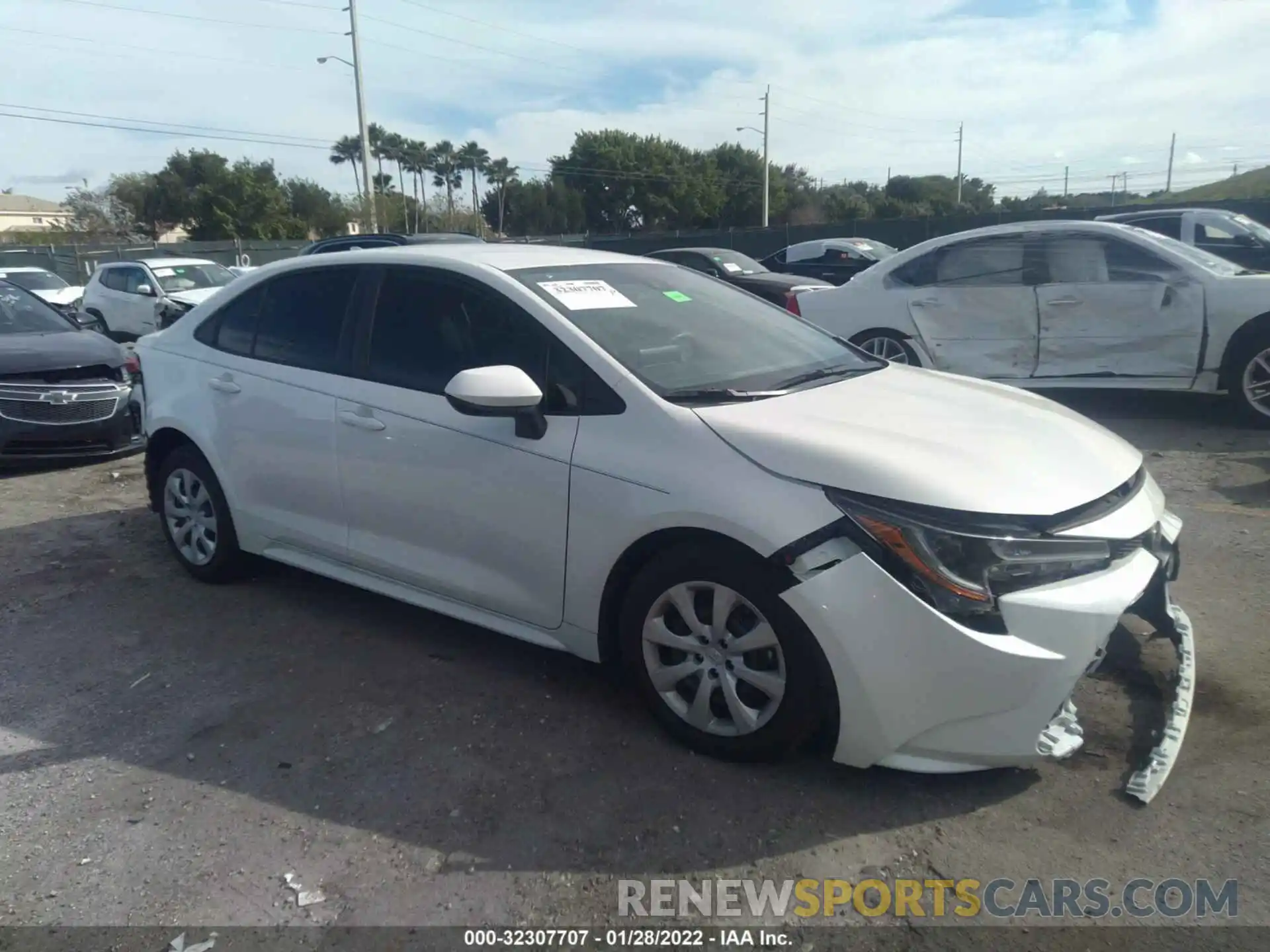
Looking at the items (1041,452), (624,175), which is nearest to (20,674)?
(1041,452)

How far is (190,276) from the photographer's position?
15.6 metres

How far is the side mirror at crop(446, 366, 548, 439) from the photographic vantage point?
3.35 meters

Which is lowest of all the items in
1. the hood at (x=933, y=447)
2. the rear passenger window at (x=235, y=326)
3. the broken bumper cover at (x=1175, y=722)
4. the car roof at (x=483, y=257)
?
the broken bumper cover at (x=1175, y=722)

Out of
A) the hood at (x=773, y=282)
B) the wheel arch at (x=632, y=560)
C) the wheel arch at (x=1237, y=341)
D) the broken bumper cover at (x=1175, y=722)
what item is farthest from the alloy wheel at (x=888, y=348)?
the wheel arch at (x=632, y=560)

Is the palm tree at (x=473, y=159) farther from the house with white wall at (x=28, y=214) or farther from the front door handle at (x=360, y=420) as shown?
the front door handle at (x=360, y=420)

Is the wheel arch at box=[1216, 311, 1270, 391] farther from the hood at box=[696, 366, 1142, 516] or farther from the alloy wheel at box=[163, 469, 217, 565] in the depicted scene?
the alloy wheel at box=[163, 469, 217, 565]

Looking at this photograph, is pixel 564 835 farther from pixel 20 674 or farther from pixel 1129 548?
pixel 20 674

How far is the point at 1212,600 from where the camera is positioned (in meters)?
4.38

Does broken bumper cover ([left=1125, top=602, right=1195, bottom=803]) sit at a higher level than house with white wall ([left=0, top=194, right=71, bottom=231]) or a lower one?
lower

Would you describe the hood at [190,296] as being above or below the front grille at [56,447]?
above

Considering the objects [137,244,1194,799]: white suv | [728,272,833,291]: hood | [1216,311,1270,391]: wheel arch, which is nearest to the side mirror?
[137,244,1194,799]: white suv

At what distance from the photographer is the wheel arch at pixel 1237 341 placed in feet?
24.0

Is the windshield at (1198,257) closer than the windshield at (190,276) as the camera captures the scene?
Yes

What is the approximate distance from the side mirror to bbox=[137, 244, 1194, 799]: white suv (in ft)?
0.03
